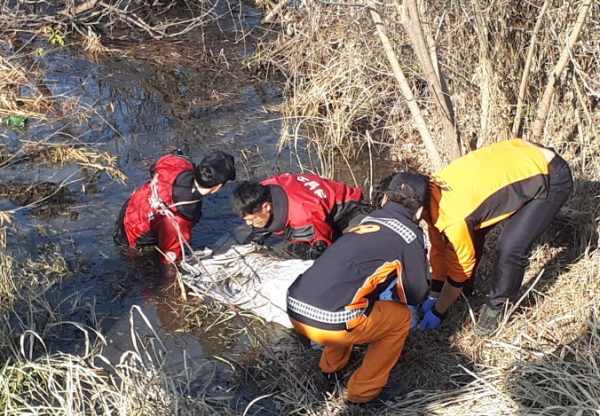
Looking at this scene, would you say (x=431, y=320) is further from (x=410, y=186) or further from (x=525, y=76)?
(x=525, y=76)

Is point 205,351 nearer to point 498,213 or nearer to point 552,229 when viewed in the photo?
point 498,213

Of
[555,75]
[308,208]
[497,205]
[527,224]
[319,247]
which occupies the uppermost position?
[555,75]

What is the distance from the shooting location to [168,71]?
364 inches

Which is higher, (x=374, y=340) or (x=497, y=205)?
(x=497, y=205)

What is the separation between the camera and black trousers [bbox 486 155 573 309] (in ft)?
14.2

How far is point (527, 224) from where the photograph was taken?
14.3ft

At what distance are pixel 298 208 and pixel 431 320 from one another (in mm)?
1132

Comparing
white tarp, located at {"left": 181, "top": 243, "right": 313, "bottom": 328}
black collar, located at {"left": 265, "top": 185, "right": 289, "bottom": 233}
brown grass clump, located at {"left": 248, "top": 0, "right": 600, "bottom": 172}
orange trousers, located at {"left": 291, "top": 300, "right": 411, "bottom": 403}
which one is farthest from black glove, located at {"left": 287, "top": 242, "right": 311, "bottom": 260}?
orange trousers, located at {"left": 291, "top": 300, "right": 411, "bottom": 403}

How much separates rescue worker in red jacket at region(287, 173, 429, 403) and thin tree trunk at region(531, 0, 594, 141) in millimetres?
1802

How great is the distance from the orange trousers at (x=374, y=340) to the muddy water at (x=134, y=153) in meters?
0.93

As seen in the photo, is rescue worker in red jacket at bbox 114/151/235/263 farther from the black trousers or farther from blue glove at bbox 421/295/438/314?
the black trousers

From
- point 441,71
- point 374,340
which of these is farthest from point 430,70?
point 374,340

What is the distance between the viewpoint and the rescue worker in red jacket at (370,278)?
12.6 feet

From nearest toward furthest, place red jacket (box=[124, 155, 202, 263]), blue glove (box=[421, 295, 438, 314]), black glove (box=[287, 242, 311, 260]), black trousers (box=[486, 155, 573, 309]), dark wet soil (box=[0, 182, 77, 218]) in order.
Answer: black trousers (box=[486, 155, 573, 309])
blue glove (box=[421, 295, 438, 314])
red jacket (box=[124, 155, 202, 263])
black glove (box=[287, 242, 311, 260])
dark wet soil (box=[0, 182, 77, 218])
